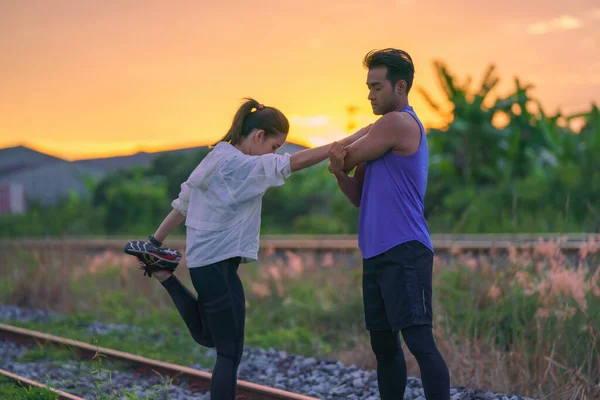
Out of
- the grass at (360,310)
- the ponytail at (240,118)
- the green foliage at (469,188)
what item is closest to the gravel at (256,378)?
the grass at (360,310)

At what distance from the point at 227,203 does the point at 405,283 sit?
39.9 inches

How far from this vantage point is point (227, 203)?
403cm

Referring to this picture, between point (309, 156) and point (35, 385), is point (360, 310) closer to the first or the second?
point (35, 385)

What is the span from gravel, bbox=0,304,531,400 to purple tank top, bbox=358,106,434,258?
1751 millimetres

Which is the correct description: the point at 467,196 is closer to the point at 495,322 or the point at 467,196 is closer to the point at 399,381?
the point at 495,322

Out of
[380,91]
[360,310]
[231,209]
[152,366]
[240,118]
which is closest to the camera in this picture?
[380,91]

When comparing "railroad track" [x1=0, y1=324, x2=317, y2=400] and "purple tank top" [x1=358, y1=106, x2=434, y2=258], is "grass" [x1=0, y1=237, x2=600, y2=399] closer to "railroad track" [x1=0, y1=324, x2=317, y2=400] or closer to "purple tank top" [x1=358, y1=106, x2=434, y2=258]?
"railroad track" [x1=0, y1=324, x2=317, y2=400]

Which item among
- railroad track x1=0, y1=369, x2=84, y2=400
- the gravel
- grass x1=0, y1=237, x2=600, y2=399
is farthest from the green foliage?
railroad track x1=0, y1=369, x2=84, y2=400

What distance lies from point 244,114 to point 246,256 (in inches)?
30.5

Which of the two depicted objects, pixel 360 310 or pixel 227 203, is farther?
pixel 360 310

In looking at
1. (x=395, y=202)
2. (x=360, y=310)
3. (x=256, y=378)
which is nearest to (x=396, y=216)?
(x=395, y=202)

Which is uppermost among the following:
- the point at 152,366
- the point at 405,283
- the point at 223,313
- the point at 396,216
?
the point at 396,216

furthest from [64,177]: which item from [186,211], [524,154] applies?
[186,211]

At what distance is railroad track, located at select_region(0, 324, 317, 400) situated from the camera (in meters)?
5.39
